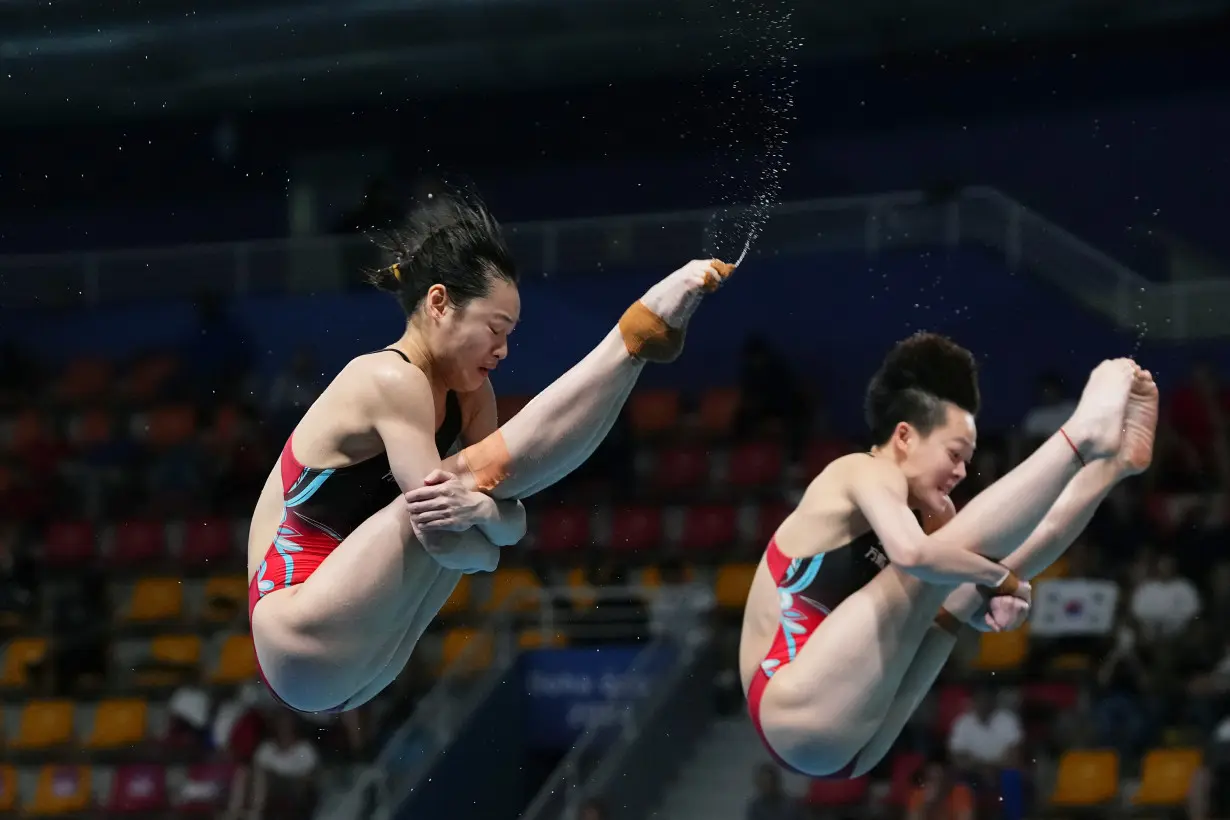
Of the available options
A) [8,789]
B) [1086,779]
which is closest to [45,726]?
[8,789]

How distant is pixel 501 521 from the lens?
4.14 m

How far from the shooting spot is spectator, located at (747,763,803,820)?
7.82 m

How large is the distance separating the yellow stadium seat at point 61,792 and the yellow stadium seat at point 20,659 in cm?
63

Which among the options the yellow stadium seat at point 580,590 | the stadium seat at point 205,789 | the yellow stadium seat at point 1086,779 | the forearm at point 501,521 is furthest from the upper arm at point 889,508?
the stadium seat at point 205,789

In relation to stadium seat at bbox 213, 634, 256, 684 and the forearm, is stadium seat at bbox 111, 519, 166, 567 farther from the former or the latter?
the forearm

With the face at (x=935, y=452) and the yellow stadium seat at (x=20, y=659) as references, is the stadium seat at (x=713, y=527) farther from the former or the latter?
the face at (x=935, y=452)

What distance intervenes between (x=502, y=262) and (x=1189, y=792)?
4404 mm

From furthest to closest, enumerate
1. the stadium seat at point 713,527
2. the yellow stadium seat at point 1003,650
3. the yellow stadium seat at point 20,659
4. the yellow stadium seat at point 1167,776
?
the yellow stadium seat at point 20,659 → the stadium seat at point 713,527 → the yellow stadium seat at point 1003,650 → the yellow stadium seat at point 1167,776

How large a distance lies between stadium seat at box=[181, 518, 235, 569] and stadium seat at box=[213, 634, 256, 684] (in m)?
0.59

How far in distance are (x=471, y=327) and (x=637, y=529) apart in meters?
5.08

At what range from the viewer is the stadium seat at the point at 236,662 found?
952 cm

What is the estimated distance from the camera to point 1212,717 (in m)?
7.51

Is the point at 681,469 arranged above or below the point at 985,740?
above

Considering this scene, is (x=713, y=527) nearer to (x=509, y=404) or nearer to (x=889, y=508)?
(x=509, y=404)
